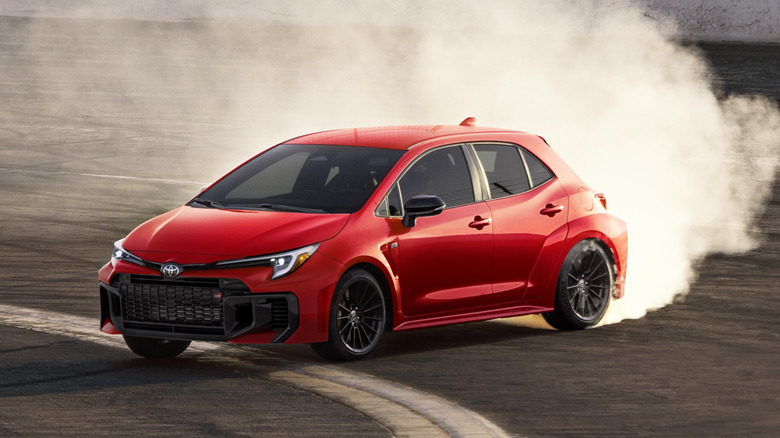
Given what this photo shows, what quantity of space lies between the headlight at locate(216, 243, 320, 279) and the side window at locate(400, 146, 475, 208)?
3.79ft

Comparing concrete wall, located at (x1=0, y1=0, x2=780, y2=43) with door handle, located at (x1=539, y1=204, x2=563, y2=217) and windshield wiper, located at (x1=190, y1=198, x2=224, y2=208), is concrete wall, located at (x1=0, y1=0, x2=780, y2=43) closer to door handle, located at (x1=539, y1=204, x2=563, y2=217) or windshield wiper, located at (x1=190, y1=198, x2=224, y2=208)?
door handle, located at (x1=539, y1=204, x2=563, y2=217)

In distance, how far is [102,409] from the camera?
8570 mm

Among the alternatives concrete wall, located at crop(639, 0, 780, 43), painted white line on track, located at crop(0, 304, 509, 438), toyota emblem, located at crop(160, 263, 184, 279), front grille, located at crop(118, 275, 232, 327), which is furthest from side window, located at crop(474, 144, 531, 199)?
concrete wall, located at crop(639, 0, 780, 43)

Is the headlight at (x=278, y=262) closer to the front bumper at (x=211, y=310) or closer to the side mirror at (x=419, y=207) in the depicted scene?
the front bumper at (x=211, y=310)

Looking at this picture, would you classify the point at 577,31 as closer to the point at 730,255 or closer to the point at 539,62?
the point at 539,62

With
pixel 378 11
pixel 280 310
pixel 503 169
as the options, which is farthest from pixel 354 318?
pixel 378 11

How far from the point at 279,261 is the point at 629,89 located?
82.5ft

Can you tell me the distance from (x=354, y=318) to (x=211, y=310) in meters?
0.96

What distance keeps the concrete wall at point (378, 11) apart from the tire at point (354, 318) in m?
44.1

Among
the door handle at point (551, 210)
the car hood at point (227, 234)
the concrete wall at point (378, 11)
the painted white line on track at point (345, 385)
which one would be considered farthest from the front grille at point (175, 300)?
the concrete wall at point (378, 11)

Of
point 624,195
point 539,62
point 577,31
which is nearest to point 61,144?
point 624,195

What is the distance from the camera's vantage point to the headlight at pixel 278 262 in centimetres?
945

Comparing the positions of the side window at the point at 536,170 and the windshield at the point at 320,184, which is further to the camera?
the side window at the point at 536,170

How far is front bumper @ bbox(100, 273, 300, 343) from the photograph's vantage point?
371 inches
